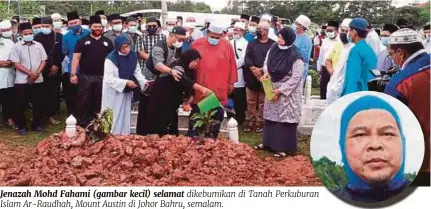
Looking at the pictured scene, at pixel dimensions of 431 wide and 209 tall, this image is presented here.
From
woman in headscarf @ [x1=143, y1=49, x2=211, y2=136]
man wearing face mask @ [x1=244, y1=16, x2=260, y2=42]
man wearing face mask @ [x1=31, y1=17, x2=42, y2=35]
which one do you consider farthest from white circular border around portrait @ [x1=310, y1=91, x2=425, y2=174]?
man wearing face mask @ [x1=31, y1=17, x2=42, y2=35]

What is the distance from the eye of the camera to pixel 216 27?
5.03 meters

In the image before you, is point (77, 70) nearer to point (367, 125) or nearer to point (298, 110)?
point (298, 110)

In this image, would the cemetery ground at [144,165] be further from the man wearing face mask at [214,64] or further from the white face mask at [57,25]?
the white face mask at [57,25]

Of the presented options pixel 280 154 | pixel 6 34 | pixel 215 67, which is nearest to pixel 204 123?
pixel 215 67

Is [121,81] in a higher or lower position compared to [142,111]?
higher

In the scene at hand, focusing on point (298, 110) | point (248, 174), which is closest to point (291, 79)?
point (298, 110)

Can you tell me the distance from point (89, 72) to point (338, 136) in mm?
2789

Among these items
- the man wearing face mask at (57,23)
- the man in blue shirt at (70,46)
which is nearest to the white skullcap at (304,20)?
the man in blue shirt at (70,46)

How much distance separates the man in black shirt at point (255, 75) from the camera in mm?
6039

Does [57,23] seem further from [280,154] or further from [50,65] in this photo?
[280,154]

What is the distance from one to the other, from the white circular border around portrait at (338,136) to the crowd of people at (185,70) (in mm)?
72

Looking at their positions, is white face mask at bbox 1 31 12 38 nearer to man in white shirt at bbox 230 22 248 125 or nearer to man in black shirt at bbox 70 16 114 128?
man in black shirt at bbox 70 16 114 128

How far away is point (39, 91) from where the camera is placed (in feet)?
20.2

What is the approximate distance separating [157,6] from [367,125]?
97.3 inches
